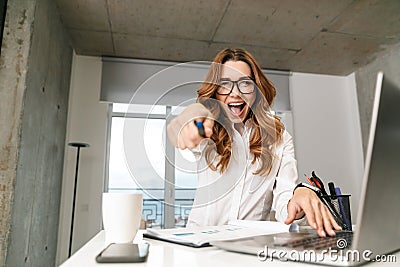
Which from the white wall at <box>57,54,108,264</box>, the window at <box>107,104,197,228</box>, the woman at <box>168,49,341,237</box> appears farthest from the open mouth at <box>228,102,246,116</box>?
the white wall at <box>57,54,108,264</box>

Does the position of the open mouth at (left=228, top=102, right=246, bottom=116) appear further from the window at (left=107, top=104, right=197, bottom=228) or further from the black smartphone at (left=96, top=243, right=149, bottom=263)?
the black smartphone at (left=96, top=243, right=149, bottom=263)

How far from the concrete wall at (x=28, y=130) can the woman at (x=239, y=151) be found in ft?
3.83

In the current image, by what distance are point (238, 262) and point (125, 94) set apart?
2.77 m

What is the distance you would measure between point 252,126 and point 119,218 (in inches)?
16.9

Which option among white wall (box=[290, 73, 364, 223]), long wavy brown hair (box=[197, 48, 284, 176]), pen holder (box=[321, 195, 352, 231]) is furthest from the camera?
white wall (box=[290, 73, 364, 223])

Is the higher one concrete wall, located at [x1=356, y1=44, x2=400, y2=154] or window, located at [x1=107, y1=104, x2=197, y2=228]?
concrete wall, located at [x1=356, y1=44, x2=400, y2=154]

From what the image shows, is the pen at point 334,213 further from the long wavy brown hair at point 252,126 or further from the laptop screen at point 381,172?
the laptop screen at point 381,172

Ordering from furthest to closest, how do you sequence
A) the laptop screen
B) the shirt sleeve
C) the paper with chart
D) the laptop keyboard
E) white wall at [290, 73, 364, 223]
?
white wall at [290, 73, 364, 223] < the shirt sleeve < the paper with chart < the laptop keyboard < the laptop screen

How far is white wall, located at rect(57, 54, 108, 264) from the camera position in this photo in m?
2.84

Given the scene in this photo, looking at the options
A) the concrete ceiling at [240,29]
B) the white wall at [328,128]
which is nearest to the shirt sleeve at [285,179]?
the concrete ceiling at [240,29]

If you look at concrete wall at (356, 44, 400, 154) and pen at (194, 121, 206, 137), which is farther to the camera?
concrete wall at (356, 44, 400, 154)

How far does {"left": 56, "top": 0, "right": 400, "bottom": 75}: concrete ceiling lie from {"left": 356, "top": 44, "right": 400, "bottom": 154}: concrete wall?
10cm

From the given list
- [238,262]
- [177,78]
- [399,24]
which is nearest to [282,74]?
[399,24]

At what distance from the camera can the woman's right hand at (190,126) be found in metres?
0.50
